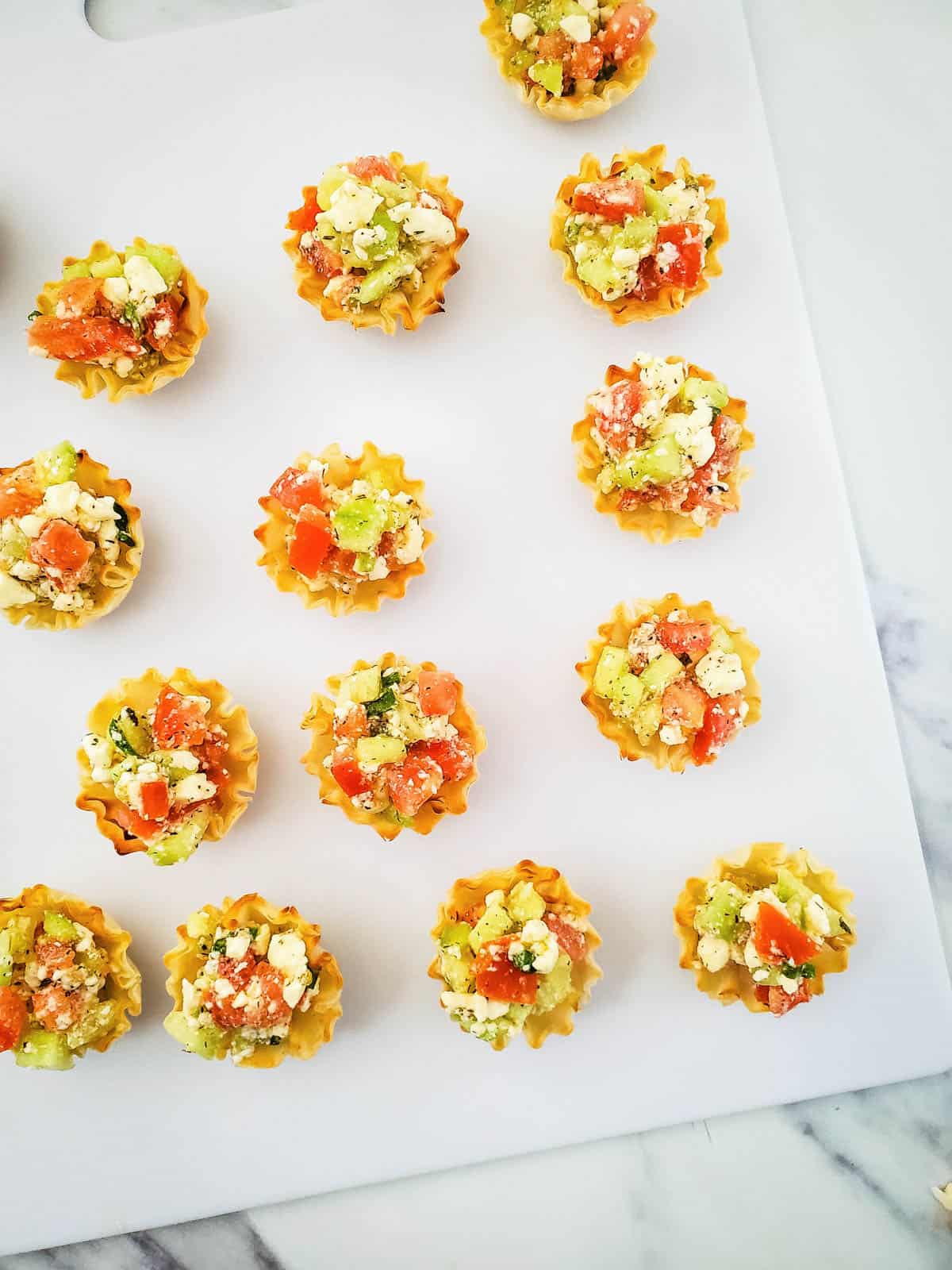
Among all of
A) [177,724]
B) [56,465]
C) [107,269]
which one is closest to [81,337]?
[107,269]

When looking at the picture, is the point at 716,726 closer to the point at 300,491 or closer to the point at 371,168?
the point at 300,491

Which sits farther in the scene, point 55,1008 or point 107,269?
point 107,269

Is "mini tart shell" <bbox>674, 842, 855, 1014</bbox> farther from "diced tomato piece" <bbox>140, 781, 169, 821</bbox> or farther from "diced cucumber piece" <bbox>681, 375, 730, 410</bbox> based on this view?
"diced tomato piece" <bbox>140, 781, 169, 821</bbox>

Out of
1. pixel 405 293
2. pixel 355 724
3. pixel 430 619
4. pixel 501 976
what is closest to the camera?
pixel 501 976

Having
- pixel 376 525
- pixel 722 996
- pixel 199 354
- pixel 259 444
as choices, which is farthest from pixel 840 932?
pixel 199 354

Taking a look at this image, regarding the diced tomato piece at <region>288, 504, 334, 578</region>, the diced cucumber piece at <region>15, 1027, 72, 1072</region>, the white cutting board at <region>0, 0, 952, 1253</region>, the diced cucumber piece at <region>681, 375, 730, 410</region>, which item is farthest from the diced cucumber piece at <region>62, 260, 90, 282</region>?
the diced cucumber piece at <region>15, 1027, 72, 1072</region>
